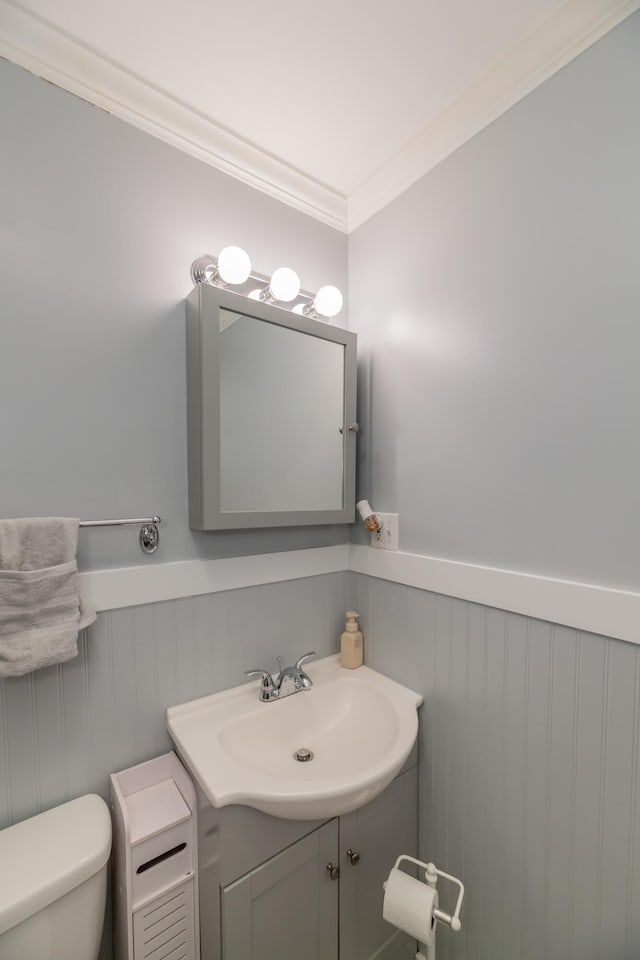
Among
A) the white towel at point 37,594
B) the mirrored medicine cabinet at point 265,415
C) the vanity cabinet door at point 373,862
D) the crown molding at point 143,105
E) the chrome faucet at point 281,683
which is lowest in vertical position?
the vanity cabinet door at point 373,862

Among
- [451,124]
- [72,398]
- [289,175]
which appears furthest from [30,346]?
[451,124]

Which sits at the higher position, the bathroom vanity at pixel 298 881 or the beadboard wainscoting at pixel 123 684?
the beadboard wainscoting at pixel 123 684

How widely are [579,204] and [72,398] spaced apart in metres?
1.21

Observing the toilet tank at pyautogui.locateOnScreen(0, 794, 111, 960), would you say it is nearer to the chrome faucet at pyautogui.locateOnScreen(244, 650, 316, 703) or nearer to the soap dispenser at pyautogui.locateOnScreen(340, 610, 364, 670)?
the chrome faucet at pyautogui.locateOnScreen(244, 650, 316, 703)

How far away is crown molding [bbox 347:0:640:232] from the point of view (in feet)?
2.71

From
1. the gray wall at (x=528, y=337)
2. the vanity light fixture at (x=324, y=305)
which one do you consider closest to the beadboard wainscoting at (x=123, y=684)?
the gray wall at (x=528, y=337)

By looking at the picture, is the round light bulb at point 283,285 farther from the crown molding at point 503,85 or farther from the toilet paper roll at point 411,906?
the toilet paper roll at point 411,906

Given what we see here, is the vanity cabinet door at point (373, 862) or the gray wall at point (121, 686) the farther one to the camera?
the vanity cabinet door at point (373, 862)

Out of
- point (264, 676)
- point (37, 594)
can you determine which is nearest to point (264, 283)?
point (37, 594)

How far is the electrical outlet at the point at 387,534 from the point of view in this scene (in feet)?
4.23

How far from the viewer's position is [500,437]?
3.31 ft

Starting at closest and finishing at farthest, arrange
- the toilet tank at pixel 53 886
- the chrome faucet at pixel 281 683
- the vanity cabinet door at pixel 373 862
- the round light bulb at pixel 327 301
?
1. the toilet tank at pixel 53 886
2. the vanity cabinet door at pixel 373 862
3. the chrome faucet at pixel 281 683
4. the round light bulb at pixel 327 301

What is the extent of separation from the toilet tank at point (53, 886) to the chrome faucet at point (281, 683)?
44 centimetres

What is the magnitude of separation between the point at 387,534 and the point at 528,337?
68cm
